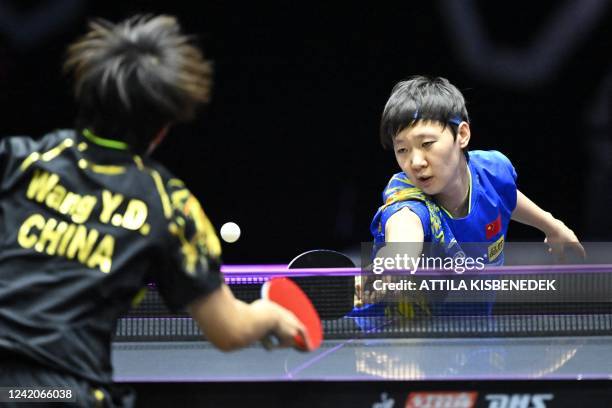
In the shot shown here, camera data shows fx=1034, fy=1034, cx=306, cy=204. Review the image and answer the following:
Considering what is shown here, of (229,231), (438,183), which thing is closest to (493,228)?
(438,183)

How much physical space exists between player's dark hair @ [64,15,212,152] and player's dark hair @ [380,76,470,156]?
4.58ft

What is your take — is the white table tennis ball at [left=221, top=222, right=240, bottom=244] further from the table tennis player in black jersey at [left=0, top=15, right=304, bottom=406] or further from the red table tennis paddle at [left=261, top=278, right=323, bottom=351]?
the table tennis player in black jersey at [left=0, top=15, right=304, bottom=406]

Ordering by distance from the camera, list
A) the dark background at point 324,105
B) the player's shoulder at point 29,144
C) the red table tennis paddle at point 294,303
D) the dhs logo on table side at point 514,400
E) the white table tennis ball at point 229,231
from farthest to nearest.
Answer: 1. the dark background at point 324,105
2. the white table tennis ball at point 229,231
3. the dhs logo on table side at point 514,400
4. the red table tennis paddle at point 294,303
5. the player's shoulder at point 29,144

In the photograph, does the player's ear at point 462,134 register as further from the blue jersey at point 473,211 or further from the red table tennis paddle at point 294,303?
the red table tennis paddle at point 294,303

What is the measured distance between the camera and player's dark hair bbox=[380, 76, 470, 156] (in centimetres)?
352

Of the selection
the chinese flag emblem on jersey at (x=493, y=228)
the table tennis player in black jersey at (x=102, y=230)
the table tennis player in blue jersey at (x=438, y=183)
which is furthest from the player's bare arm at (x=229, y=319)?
the chinese flag emblem on jersey at (x=493, y=228)

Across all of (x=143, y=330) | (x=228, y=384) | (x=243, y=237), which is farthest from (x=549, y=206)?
(x=228, y=384)

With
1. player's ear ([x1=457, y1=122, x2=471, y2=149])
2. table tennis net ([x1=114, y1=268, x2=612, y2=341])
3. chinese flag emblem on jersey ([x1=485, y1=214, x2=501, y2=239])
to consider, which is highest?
player's ear ([x1=457, y1=122, x2=471, y2=149])

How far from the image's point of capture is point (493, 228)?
3.83m

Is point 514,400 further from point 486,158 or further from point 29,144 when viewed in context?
point 486,158

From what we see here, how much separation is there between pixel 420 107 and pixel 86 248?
5.73ft

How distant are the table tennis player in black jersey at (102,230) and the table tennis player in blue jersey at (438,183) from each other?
1361 millimetres

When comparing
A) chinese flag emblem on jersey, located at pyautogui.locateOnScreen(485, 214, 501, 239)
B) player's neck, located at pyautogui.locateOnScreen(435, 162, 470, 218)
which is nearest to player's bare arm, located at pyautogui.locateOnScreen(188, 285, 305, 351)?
player's neck, located at pyautogui.locateOnScreen(435, 162, 470, 218)

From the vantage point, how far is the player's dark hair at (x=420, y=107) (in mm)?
3516
